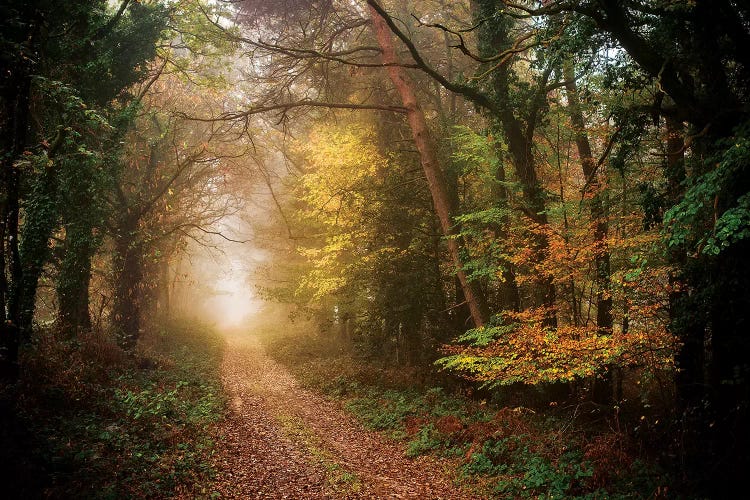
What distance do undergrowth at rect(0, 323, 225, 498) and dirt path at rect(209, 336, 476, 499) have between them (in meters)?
0.59

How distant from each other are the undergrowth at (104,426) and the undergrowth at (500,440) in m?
4.47

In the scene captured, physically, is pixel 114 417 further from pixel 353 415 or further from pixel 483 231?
pixel 483 231

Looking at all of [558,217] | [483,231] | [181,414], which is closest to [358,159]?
[483,231]

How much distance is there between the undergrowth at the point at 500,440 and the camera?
688cm

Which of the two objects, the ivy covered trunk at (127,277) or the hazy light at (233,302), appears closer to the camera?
the ivy covered trunk at (127,277)

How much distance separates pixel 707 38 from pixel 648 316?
5.31 m

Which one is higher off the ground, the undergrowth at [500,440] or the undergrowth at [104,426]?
the undergrowth at [104,426]

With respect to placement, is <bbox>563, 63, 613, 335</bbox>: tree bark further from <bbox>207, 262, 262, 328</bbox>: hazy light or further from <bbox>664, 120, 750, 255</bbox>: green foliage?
<bbox>207, 262, 262, 328</bbox>: hazy light

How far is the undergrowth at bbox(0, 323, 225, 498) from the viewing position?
248 inches

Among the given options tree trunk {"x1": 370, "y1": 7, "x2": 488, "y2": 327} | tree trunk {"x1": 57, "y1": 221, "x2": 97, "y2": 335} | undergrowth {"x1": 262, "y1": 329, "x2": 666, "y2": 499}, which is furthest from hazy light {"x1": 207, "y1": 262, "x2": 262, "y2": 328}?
tree trunk {"x1": 370, "y1": 7, "x2": 488, "y2": 327}

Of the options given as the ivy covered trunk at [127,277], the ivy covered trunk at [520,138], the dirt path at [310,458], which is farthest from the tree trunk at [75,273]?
the ivy covered trunk at [520,138]

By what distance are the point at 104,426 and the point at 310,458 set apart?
4.11 metres

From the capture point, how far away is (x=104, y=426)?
8188 mm

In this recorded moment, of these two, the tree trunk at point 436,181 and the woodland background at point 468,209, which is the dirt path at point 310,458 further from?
the tree trunk at point 436,181
